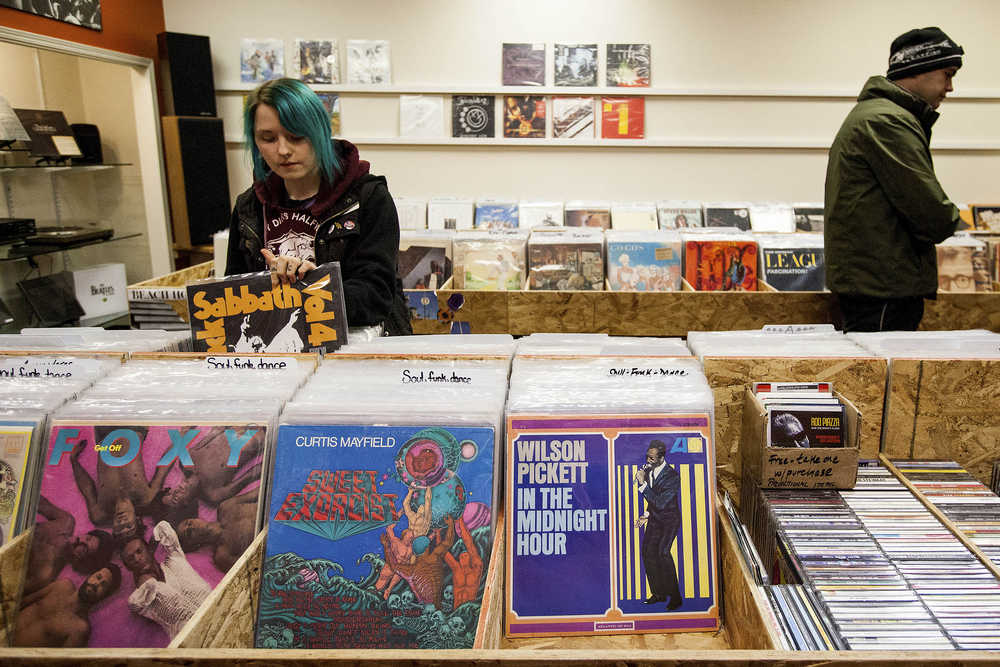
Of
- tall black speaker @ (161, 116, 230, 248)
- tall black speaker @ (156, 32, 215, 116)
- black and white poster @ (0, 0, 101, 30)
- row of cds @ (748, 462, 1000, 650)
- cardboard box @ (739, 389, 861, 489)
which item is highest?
black and white poster @ (0, 0, 101, 30)

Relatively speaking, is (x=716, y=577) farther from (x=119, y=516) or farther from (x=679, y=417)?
(x=119, y=516)

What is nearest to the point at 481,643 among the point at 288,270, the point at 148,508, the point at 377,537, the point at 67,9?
the point at 377,537

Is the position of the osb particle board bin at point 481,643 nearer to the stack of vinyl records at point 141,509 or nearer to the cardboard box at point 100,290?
the stack of vinyl records at point 141,509

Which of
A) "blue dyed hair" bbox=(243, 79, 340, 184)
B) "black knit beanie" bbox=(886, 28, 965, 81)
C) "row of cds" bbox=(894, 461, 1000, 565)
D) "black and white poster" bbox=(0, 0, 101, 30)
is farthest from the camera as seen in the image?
"black and white poster" bbox=(0, 0, 101, 30)

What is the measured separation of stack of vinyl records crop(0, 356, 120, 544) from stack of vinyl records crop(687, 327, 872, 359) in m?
1.23

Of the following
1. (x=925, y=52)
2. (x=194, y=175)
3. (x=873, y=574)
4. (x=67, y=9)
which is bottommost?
(x=873, y=574)

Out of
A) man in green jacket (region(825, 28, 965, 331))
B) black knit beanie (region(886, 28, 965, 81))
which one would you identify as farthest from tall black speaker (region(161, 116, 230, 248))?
black knit beanie (region(886, 28, 965, 81))

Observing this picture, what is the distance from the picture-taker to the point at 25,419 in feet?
3.84

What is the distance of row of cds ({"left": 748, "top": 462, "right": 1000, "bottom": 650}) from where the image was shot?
3.16ft

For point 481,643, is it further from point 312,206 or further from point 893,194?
point 893,194

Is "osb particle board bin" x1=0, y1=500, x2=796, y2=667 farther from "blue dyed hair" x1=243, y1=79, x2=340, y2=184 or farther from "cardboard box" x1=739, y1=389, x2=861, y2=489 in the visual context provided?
"blue dyed hair" x1=243, y1=79, x2=340, y2=184

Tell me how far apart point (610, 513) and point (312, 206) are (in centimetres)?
118

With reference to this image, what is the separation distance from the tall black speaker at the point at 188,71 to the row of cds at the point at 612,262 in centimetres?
256

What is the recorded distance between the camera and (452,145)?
16.9 feet
